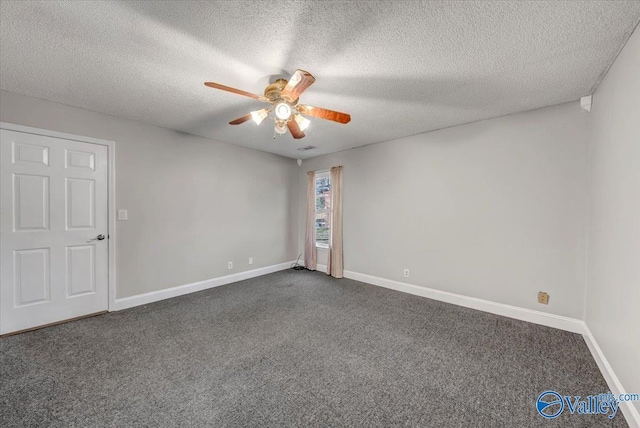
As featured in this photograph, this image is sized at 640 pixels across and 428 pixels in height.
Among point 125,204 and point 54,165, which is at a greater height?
point 54,165

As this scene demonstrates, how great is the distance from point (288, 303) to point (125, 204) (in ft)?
8.19

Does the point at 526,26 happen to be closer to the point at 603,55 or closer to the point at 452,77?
the point at 452,77

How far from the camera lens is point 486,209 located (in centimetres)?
308

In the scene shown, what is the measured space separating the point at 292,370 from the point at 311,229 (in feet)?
10.8

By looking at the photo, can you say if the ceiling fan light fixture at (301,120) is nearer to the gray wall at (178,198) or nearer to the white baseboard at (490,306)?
the gray wall at (178,198)

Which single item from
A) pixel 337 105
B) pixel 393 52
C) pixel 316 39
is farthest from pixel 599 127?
pixel 316 39

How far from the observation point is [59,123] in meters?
2.72

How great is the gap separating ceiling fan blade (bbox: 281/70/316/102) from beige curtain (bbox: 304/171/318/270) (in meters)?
3.09

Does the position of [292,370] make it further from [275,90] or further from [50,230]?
[50,230]

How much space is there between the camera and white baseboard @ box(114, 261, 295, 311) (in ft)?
10.4

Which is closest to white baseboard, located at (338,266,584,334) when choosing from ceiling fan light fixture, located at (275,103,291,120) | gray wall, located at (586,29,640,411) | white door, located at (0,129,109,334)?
gray wall, located at (586,29,640,411)

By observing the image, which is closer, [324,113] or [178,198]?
[324,113]

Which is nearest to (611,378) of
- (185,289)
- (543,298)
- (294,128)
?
(543,298)

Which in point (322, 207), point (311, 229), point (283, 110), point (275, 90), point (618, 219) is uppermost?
point (275, 90)
